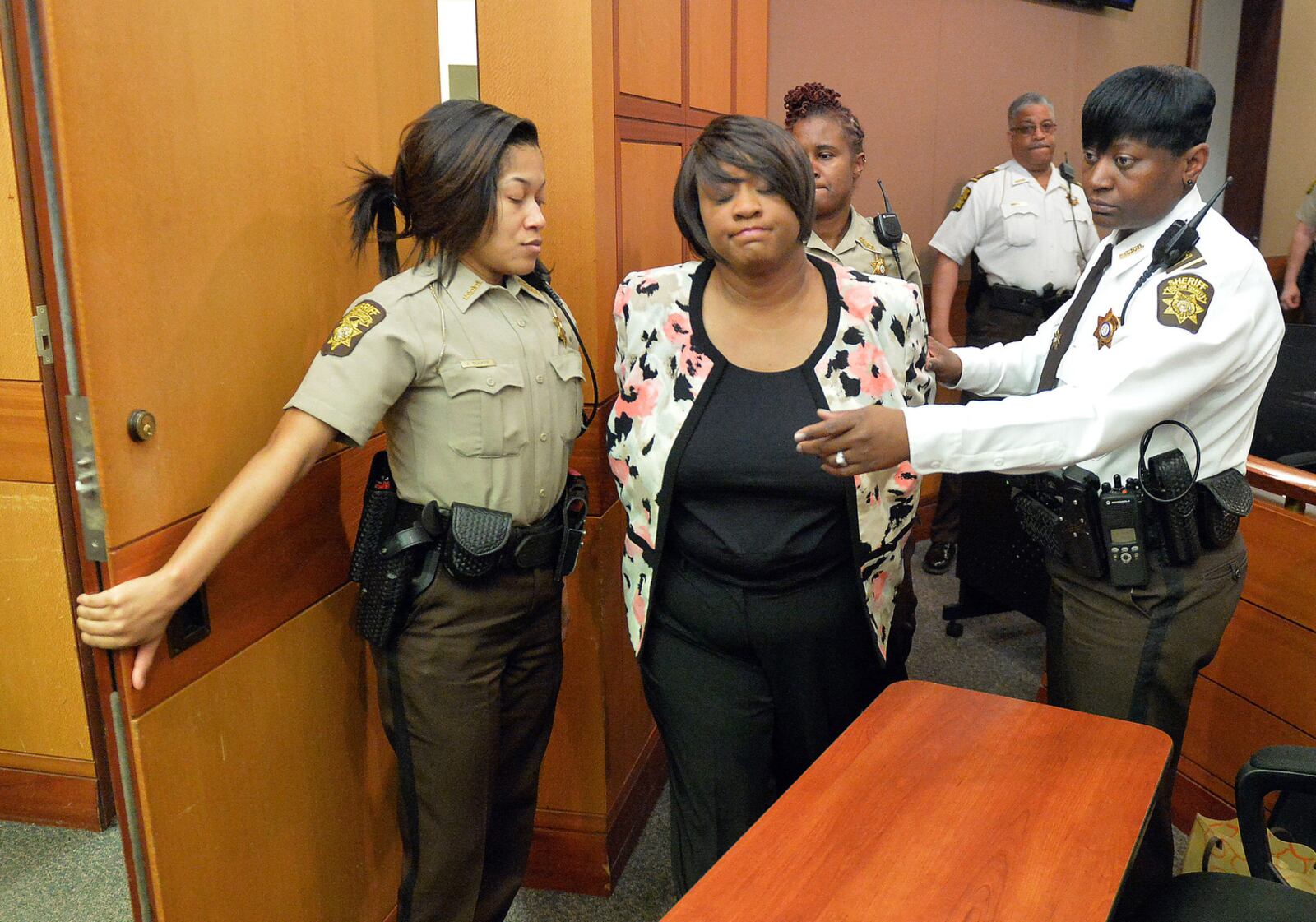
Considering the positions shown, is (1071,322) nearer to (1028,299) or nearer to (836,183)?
(836,183)

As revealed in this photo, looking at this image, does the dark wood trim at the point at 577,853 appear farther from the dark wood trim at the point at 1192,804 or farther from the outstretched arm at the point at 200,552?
the dark wood trim at the point at 1192,804

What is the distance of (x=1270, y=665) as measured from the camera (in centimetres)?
221

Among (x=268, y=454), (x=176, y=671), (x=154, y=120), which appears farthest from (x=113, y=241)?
(x=176, y=671)

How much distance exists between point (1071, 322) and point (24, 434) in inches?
82.6

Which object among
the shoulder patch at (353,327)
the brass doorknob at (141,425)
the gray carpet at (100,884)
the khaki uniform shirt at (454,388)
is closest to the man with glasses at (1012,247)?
the gray carpet at (100,884)

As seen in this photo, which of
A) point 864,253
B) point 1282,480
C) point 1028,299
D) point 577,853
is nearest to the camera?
point 1282,480

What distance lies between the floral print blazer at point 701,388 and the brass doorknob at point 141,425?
2.22 ft

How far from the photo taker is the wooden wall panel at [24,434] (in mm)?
2092

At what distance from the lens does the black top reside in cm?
150

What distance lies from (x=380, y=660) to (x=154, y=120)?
81 cm

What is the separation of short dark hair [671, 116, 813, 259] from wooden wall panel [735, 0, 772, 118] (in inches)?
55.1

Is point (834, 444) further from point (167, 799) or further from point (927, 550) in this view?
point (927, 550)

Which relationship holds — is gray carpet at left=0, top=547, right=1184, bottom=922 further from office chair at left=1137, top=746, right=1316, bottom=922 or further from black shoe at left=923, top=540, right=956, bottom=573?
black shoe at left=923, top=540, right=956, bottom=573

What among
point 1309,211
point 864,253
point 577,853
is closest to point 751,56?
point 864,253
